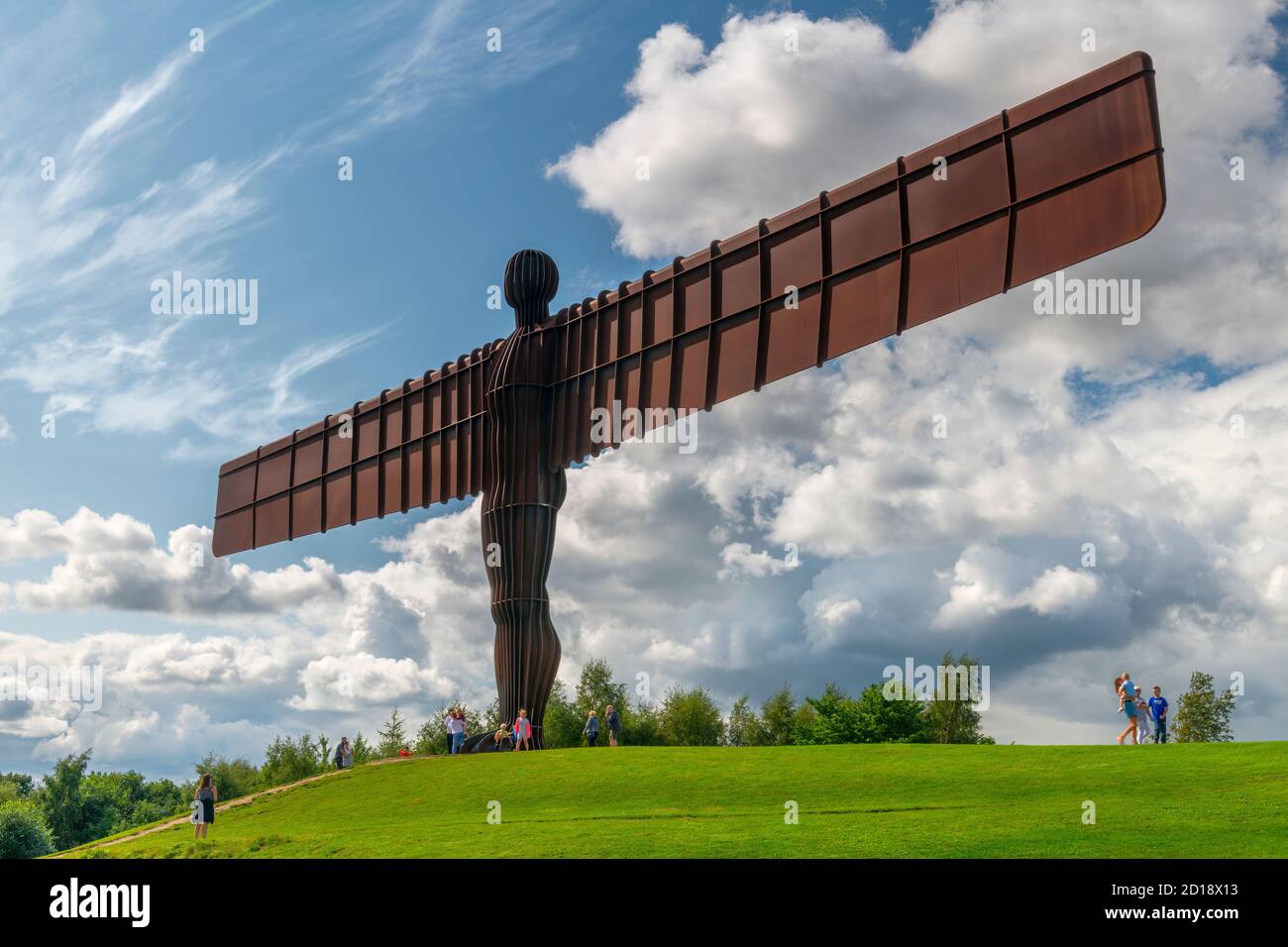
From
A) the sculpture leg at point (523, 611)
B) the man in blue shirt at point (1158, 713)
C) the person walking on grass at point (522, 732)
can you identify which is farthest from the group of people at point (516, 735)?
the man in blue shirt at point (1158, 713)

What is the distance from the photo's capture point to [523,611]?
21328mm

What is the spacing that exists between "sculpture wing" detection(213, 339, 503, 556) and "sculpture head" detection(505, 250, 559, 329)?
902mm

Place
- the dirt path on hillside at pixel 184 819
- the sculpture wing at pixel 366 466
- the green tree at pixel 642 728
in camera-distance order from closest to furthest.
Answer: the dirt path on hillside at pixel 184 819 → the sculpture wing at pixel 366 466 → the green tree at pixel 642 728

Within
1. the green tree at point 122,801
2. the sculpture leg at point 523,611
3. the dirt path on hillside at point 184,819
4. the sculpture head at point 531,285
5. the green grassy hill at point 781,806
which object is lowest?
the green tree at point 122,801

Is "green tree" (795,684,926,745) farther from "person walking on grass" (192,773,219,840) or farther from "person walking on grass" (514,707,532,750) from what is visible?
"person walking on grass" (192,773,219,840)

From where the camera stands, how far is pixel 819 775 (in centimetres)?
1777

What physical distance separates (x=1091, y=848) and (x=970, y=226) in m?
8.55

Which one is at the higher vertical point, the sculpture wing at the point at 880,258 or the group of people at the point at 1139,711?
the sculpture wing at the point at 880,258

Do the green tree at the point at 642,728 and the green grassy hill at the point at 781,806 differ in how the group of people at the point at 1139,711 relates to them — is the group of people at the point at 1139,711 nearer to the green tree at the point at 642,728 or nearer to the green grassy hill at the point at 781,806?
the green grassy hill at the point at 781,806

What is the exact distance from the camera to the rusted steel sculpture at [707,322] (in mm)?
15336

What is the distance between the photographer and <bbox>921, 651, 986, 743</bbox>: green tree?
50188mm

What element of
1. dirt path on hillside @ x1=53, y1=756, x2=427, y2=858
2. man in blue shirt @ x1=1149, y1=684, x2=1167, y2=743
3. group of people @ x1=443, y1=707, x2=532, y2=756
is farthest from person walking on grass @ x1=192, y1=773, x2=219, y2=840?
man in blue shirt @ x1=1149, y1=684, x2=1167, y2=743

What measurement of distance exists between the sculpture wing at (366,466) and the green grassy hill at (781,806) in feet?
19.6
